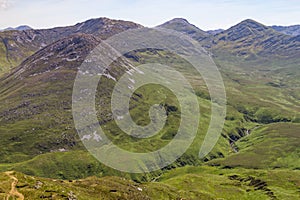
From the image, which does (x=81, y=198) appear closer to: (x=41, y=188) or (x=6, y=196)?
(x=41, y=188)

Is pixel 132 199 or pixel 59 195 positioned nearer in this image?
pixel 59 195

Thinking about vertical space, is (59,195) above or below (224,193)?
above

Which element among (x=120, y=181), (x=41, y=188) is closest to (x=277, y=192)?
(x=120, y=181)

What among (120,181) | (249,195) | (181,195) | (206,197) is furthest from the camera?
(249,195)

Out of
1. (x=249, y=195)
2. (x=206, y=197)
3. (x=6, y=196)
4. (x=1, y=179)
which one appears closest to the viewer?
(x=6, y=196)

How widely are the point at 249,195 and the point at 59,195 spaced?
133 m

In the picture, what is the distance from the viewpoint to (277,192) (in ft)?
643

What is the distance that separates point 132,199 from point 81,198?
896 inches

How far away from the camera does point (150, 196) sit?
476ft

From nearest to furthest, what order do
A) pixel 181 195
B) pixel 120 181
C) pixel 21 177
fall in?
pixel 21 177 → pixel 120 181 → pixel 181 195

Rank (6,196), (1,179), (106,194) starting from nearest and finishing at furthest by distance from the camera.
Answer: (6,196)
(1,179)
(106,194)

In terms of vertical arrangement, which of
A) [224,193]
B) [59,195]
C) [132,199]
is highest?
[59,195]

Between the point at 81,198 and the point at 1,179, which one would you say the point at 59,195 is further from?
the point at 1,179

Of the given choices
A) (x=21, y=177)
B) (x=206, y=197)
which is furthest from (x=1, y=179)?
(x=206, y=197)
